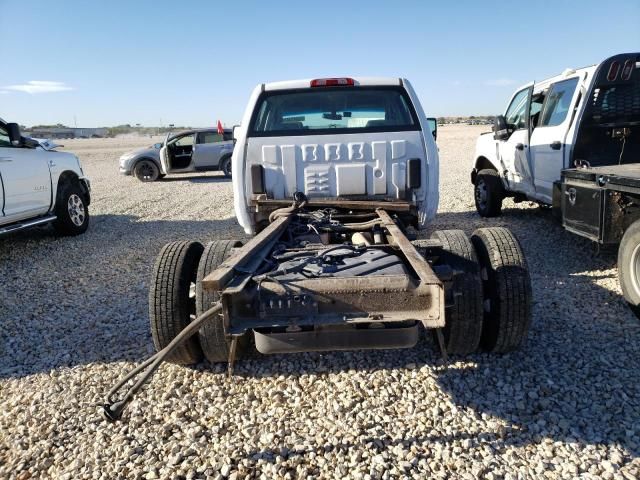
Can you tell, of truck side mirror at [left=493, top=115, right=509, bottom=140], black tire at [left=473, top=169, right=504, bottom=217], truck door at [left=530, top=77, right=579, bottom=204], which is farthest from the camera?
black tire at [left=473, top=169, right=504, bottom=217]

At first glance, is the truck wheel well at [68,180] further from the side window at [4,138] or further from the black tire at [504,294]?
the black tire at [504,294]

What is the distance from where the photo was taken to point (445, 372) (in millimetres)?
3139

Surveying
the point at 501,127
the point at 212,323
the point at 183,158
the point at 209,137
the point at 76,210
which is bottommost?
the point at 212,323

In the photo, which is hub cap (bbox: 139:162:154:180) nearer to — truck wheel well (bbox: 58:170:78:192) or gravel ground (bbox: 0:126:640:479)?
truck wheel well (bbox: 58:170:78:192)

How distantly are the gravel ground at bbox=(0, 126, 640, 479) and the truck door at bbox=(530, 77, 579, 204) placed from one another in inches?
76.1

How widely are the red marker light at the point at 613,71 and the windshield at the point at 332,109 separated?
9.26 feet

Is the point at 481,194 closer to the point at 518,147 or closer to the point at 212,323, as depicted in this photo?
the point at 518,147

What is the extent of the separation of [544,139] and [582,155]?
0.67 metres

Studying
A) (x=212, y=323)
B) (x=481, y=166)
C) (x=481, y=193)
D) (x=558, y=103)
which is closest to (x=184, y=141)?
(x=481, y=166)

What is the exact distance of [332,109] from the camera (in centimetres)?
478

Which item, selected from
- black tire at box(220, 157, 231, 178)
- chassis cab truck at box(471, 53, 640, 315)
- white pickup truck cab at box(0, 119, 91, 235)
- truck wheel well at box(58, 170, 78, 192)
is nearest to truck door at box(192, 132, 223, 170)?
black tire at box(220, 157, 231, 178)

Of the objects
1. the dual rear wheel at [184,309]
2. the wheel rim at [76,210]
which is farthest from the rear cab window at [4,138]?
the dual rear wheel at [184,309]

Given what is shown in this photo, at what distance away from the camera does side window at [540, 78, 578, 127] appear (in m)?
5.95

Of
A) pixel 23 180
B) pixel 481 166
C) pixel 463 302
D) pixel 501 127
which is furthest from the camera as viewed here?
pixel 481 166
